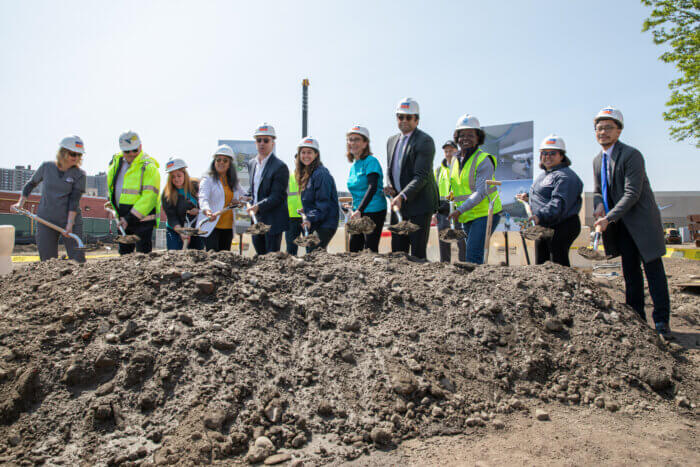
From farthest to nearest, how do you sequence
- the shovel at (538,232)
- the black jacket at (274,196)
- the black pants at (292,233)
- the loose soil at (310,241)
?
the black pants at (292,233) → the black jacket at (274,196) → the loose soil at (310,241) → the shovel at (538,232)

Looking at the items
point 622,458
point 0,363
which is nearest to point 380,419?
point 622,458

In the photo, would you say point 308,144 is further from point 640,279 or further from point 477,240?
point 640,279

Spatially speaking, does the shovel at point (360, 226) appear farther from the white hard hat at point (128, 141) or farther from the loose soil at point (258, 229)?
the white hard hat at point (128, 141)

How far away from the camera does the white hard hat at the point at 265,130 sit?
483 cm

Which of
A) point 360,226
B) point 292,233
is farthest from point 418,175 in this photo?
point 292,233

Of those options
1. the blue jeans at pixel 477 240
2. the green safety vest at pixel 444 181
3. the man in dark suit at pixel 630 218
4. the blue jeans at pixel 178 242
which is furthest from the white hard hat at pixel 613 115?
the blue jeans at pixel 178 242

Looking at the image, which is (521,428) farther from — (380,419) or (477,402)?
(380,419)

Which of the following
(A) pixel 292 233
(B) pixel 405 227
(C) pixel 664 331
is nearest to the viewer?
(C) pixel 664 331

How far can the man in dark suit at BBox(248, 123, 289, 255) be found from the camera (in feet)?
15.5

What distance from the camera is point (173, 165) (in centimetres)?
490

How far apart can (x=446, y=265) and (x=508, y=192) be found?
26.2 feet

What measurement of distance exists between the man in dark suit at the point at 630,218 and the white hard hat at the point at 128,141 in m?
4.51

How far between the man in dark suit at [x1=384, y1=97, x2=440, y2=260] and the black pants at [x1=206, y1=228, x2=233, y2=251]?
6.31ft

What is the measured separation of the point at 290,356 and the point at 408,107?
8.84ft
